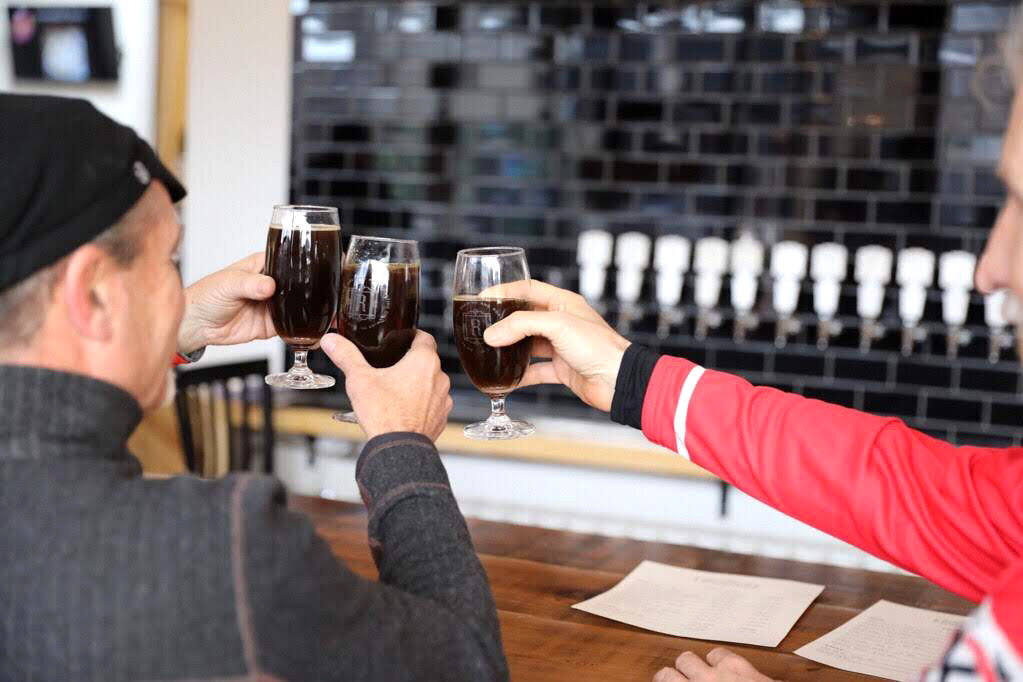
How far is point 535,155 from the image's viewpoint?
3.62 metres

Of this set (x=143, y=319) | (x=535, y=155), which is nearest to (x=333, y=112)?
(x=535, y=155)

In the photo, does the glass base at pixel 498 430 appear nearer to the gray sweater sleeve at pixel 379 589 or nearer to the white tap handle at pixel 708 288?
the gray sweater sleeve at pixel 379 589

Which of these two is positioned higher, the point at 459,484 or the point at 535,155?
the point at 535,155

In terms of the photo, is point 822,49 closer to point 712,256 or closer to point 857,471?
point 712,256

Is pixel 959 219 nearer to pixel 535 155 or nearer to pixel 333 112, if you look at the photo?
pixel 535 155

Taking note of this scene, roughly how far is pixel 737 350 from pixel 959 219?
0.71 m

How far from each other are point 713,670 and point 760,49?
2.41 meters

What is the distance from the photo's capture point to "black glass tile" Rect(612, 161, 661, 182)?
11.5 ft

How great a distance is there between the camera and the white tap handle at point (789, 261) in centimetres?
326

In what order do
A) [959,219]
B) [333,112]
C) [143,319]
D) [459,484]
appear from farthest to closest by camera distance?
[333,112], [459,484], [959,219], [143,319]

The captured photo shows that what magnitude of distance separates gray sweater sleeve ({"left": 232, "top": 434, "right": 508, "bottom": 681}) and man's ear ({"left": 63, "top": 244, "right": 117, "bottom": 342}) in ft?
0.62

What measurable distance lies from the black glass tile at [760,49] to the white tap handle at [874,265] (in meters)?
0.63

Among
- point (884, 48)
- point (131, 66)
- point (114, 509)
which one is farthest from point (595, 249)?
point (114, 509)

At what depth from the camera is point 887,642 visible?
1.54 meters
